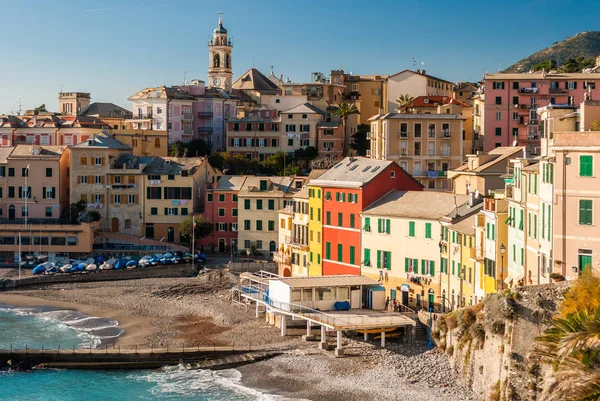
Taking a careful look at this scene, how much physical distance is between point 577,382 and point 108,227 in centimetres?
6572

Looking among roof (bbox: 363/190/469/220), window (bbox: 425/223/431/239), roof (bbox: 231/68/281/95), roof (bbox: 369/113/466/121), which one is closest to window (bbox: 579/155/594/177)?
roof (bbox: 363/190/469/220)

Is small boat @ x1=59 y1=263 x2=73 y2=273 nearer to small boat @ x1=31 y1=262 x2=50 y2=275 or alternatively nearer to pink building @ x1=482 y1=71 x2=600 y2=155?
small boat @ x1=31 y1=262 x2=50 y2=275

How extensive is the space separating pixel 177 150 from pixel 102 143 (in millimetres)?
13586

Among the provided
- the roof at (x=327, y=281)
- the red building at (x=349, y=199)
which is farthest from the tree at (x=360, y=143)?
the roof at (x=327, y=281)

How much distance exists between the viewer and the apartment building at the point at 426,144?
79000mm

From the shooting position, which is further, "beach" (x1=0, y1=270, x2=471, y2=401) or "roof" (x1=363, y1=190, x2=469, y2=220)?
"roof" (x1=363, y1=190, x2=469, y2=220)

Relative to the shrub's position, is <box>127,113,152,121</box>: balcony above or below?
above

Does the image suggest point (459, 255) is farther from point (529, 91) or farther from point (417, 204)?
point (529, 91)

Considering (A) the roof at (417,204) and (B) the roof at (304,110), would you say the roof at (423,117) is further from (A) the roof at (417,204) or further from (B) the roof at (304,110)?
(B) the roof at (304,110)

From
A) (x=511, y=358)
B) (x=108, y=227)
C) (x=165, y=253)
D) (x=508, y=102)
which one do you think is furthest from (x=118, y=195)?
(x=511, y=358)

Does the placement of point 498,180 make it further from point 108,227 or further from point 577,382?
point 108,227

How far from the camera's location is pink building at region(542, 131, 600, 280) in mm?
35781

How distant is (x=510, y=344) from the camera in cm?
3450

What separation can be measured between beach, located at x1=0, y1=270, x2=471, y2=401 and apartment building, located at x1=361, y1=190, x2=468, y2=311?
6809mm
